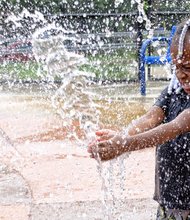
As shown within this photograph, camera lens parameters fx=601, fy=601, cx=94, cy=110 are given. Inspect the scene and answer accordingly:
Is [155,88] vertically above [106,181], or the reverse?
[106,181]

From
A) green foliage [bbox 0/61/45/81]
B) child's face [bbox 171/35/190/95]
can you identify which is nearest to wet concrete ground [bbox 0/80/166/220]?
child's face [bbox 171/35/190/95]

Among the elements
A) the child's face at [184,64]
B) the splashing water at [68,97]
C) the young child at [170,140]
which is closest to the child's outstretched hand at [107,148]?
the young child at [170,140]

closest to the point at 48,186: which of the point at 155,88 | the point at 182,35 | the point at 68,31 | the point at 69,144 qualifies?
the point at 69,144

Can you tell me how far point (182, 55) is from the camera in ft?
6.64

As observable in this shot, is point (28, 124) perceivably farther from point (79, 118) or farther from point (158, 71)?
point (158, 71)

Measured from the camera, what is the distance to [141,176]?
14.3 ft

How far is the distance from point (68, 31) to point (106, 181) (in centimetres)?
603

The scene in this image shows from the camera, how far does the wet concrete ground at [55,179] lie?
12.2 feet

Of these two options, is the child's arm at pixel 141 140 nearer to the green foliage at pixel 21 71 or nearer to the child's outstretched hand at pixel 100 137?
the child's outstretched hand at pixel 100 137

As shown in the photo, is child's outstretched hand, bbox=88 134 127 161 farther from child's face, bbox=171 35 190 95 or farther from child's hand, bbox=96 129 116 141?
child's face, bbox=171 35 190 95

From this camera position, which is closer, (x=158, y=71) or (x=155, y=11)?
(x=155, y=11)

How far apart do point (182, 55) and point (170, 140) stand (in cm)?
37

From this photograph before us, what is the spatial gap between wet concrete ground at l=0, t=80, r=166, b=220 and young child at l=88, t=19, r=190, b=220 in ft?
4.31

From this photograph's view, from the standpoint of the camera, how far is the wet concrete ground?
146 inches
